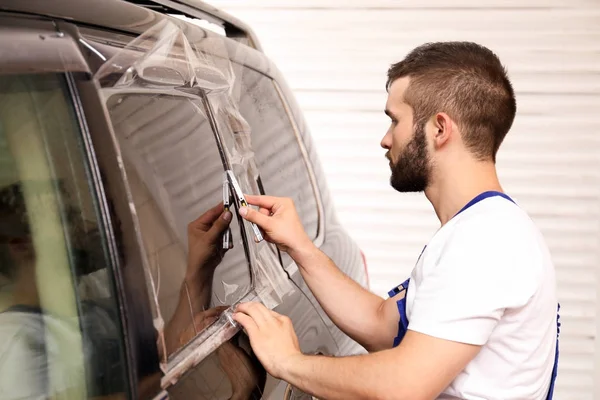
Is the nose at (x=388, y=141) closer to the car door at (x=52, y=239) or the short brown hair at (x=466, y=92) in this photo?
the short brown hair at (x=466, y=92)

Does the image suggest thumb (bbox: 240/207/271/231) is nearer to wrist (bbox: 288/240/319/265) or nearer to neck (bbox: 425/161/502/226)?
wrist (bbox: 288/240/319/265)

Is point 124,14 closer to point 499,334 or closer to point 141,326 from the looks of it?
point 141,326

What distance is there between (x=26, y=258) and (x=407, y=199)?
3.89 metres

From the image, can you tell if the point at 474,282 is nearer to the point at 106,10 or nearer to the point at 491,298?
the point at 491,298

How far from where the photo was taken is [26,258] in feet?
4.16

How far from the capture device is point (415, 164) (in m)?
1.93

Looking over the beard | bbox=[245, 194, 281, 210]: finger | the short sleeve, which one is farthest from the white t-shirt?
bbox=[245, 194, 281, 210]: finger

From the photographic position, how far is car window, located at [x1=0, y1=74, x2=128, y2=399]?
118cm

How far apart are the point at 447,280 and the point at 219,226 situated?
19.8 inches

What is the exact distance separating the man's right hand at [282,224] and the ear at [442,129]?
42 cm

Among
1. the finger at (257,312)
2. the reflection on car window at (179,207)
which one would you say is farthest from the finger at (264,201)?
the finger at (257,312)

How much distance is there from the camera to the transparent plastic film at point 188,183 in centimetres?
131

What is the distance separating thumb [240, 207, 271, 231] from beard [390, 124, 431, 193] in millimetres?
373

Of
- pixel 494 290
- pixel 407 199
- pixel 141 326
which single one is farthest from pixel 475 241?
pixel 407 199
